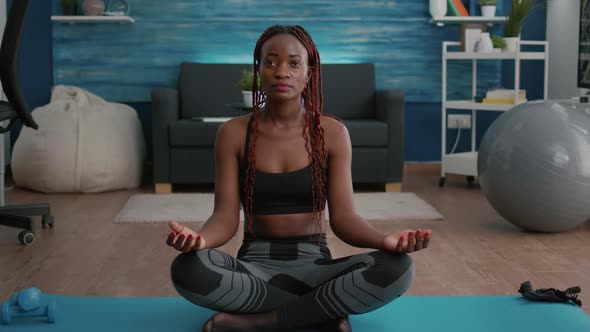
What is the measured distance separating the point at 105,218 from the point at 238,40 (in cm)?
193

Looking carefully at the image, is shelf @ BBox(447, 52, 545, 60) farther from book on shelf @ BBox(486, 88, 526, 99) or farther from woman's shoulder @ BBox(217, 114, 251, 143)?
woman's shoulder @ BBox(217, 114, 251, 143)

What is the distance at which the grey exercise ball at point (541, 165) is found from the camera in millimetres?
3533

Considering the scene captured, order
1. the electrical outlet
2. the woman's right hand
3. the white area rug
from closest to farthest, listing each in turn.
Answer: the woman's right hand
the white area rug
the electrical outlet

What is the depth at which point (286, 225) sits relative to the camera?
2.27 m

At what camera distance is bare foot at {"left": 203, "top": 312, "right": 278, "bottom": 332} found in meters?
2.10

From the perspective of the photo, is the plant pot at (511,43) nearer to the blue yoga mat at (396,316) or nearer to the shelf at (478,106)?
the shelf at (478,106)

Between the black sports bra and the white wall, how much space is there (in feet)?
11.0

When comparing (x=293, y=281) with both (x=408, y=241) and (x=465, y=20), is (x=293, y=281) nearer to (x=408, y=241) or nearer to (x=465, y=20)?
(x=408, y=241)

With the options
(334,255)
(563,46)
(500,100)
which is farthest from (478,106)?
(334,255)

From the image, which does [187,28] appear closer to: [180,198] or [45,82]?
[45,82]

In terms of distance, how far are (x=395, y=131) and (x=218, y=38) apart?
4.57ft

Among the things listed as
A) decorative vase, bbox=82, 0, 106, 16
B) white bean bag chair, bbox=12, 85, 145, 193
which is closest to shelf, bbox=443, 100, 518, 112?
white bean bag chair, bbox=12, 85, 145, 193

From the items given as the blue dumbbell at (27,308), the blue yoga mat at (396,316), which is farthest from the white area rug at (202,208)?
the blue dumbbell at (27,308)

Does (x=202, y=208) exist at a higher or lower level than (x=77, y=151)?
lower
